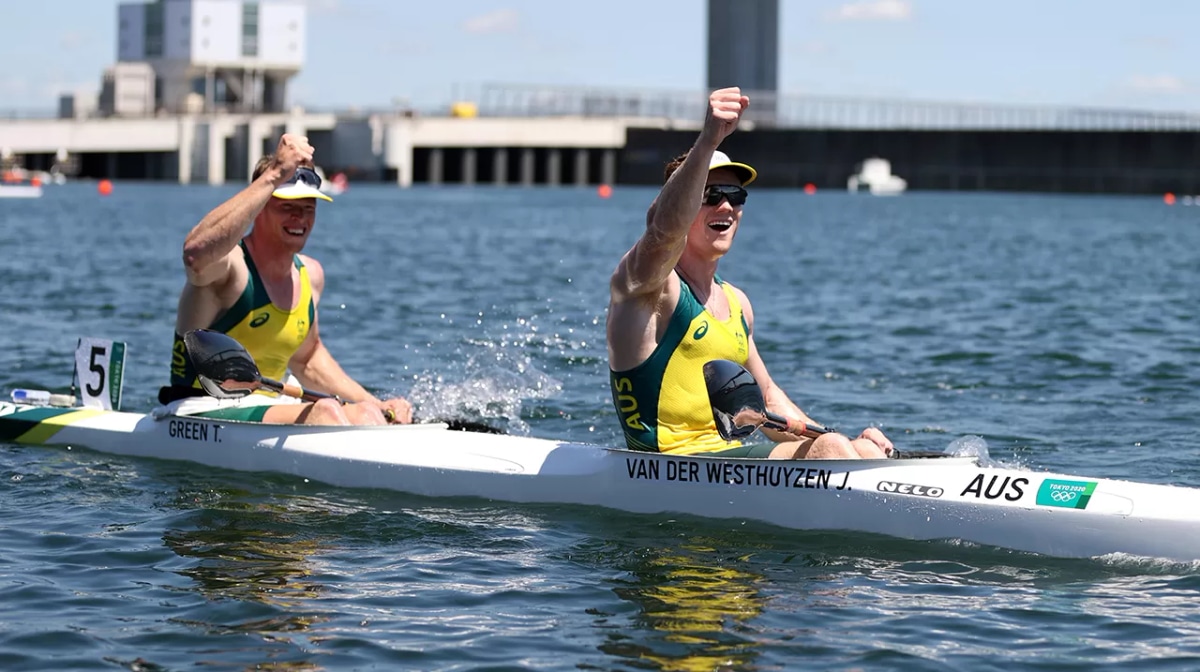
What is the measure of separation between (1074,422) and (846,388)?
2.53m

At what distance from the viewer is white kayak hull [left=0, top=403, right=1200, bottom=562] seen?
26.4ft

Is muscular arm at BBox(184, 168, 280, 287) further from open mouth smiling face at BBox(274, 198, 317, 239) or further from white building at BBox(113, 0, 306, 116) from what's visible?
white building at BBox(113, 0, 306, 116)

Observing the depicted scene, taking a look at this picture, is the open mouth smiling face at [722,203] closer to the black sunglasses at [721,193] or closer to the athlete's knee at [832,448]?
the black sunglasses at [721,193]

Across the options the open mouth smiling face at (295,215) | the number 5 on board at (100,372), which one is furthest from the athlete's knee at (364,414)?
the number 5 on board at (100,372)

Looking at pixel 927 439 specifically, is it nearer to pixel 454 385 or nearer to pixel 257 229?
pixel 454 385

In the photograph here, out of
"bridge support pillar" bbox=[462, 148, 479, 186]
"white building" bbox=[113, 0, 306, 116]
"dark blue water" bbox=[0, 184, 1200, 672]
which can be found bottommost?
"bridge support pillar" bbox=[462, 148, 479, 186]

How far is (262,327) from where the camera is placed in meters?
9.98

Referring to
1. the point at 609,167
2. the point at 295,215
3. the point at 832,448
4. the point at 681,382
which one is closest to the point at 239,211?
the point at 295,215

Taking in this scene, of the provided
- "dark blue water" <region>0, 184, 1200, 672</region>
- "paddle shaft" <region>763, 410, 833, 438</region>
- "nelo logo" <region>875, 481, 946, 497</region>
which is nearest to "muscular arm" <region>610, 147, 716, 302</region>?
"paddle shaft" <region>763, 410, 833, 438</region>

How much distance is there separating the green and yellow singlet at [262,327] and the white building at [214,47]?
114 meters

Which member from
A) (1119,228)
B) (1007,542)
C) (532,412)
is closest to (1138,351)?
(532,412)

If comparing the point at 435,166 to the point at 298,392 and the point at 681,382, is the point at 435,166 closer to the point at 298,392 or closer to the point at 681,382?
the point at 298,392

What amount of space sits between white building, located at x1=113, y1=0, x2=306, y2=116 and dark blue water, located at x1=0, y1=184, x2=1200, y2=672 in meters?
99.9

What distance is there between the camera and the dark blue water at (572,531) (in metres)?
6.91
